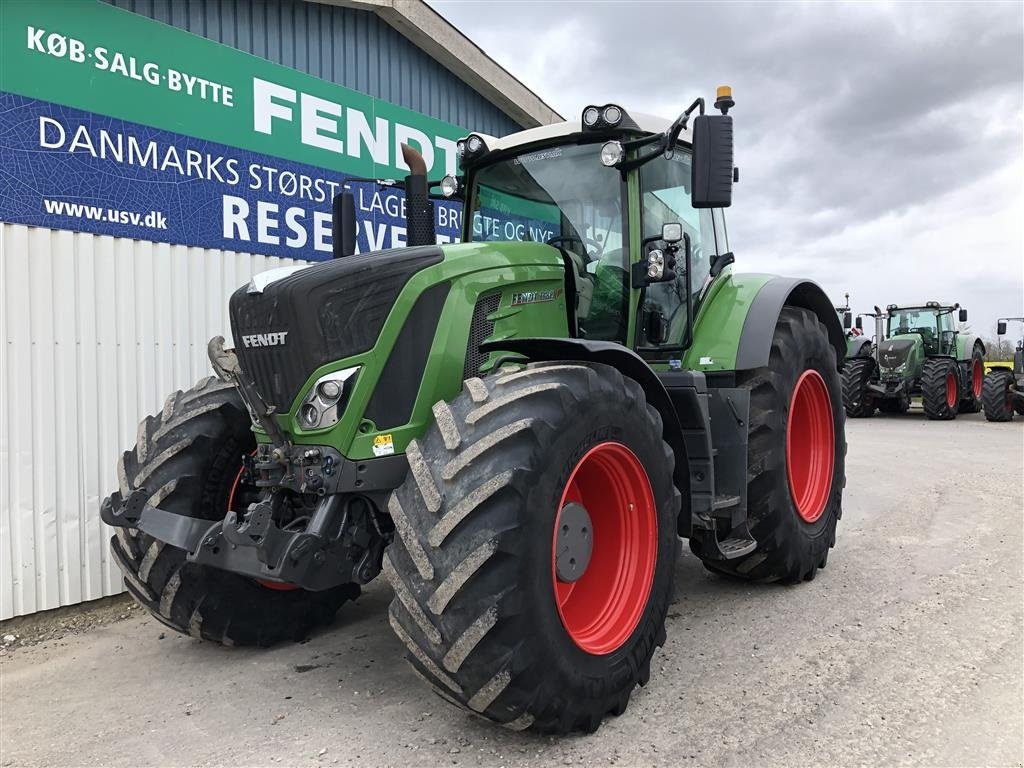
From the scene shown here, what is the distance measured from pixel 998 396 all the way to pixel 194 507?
1731cm

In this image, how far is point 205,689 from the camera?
3.53 m

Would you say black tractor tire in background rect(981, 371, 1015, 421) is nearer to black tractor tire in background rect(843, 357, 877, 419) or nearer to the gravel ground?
black tractor tire in background rect(843, 357, 877, 419)

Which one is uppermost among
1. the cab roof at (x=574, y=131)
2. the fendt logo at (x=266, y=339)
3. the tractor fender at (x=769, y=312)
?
the cab roof at (x=574, y=131)

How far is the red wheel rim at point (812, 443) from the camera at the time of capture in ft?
16.9

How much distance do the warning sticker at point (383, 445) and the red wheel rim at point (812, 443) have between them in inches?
121

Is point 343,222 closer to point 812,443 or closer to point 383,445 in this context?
point 383,445

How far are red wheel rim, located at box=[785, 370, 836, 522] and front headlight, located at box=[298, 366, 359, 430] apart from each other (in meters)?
3.23

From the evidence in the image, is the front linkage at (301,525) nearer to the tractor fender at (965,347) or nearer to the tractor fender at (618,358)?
the tractor fender at (618,358)

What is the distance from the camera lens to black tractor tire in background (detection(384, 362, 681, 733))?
2564 mm

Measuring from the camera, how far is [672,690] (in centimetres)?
334

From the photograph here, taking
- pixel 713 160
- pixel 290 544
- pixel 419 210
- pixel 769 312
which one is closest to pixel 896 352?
pixel 769 312

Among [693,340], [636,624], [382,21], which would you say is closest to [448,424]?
[636,624]

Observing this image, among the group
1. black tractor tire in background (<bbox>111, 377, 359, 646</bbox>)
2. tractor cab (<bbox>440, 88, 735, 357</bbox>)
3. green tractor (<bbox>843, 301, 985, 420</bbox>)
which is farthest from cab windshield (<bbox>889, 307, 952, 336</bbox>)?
black tractor tire in background (<bbox>111, 377, 359, 646</bbox>)

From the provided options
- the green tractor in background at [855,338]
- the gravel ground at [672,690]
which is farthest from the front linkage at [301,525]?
the green tractor in background at [855,338]
